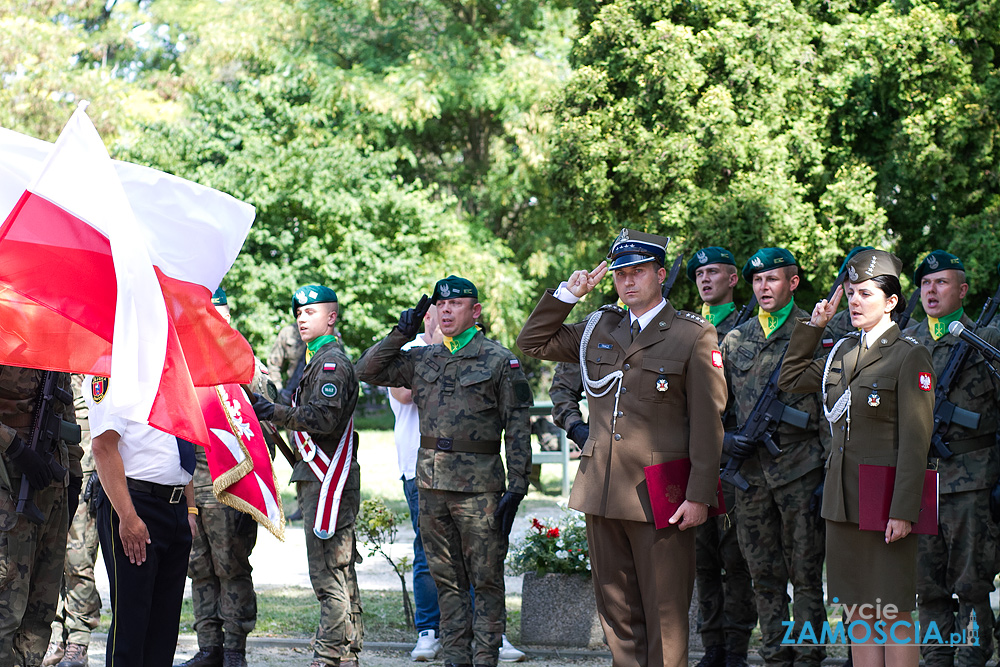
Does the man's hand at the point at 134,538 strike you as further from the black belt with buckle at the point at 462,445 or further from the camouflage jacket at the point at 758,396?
the camouflage jacket at the point at 758,396

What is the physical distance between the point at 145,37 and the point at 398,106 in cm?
1213

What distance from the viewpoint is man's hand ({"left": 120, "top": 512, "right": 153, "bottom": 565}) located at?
4.61 m

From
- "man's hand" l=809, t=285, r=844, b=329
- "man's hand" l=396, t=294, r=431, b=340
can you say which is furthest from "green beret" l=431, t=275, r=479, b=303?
"man's hand" l=809, t=285, r=844, b=329

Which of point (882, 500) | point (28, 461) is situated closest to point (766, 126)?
point (882, 500)

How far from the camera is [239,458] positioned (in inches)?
229

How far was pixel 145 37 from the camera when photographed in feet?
109

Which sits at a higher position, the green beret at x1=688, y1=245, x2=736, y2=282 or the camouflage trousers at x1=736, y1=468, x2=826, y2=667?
the green beret at x1=688, y1=245, x2=736, y2=282

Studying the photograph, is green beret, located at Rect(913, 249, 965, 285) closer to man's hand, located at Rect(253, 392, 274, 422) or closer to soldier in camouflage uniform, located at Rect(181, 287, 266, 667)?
man's hand, located at Rect(253, 392, 274, 422)

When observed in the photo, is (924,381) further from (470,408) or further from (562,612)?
(562,612)

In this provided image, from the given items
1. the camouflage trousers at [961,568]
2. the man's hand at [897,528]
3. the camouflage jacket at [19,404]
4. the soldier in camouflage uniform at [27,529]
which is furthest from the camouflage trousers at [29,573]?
the camouflage trousers at [961,568]

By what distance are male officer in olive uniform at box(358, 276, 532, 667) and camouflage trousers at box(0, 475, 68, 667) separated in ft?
6.69

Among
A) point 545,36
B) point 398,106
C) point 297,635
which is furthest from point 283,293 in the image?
point 297,635

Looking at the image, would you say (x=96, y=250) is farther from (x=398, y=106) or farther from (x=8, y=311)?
(x=398, y=106)

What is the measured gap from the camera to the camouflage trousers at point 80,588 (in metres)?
6.75
